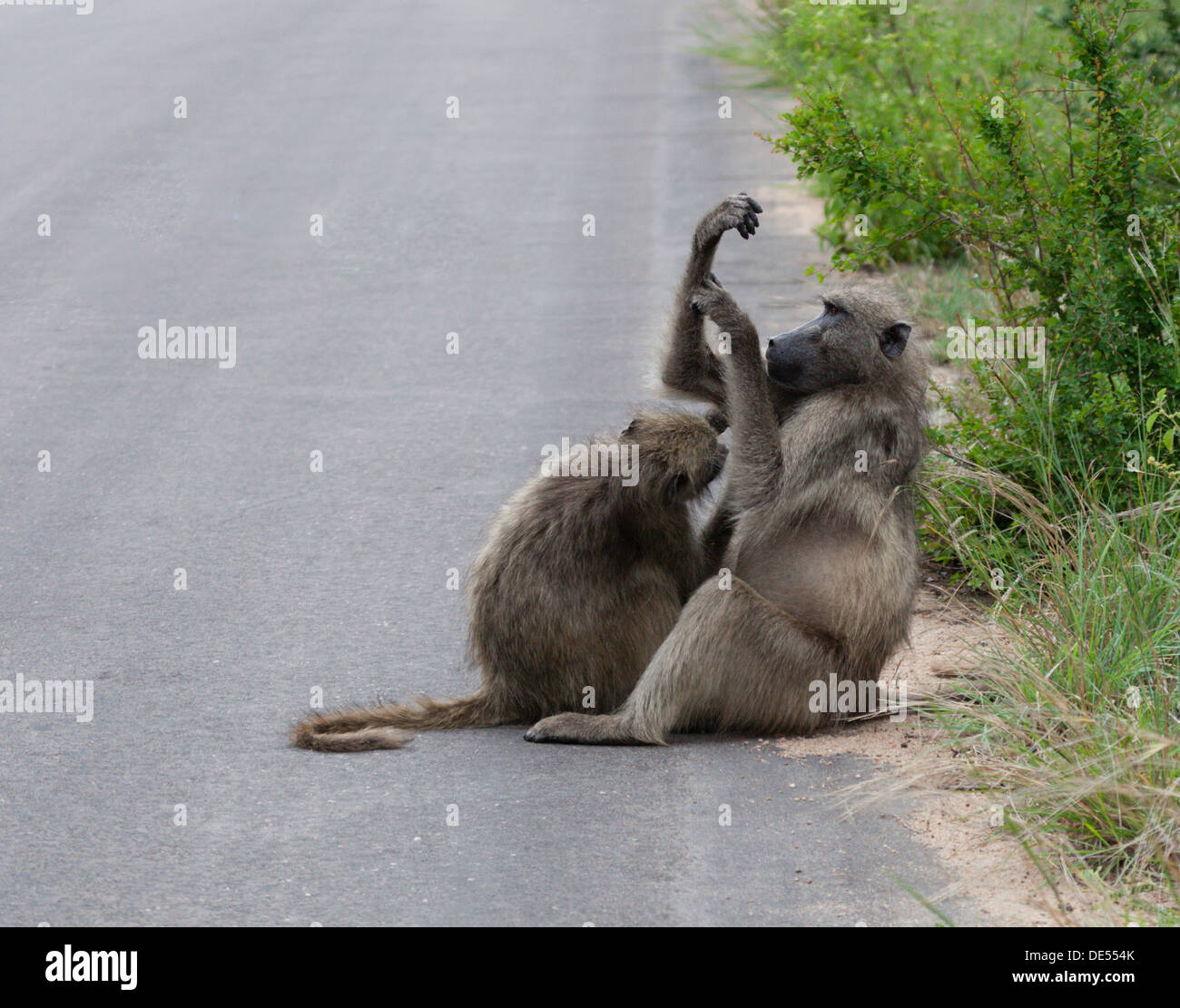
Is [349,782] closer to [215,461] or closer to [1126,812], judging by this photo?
[1126,812]

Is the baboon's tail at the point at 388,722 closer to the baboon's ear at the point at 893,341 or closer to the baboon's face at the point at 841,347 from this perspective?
the baboon's face at the point at 841,347

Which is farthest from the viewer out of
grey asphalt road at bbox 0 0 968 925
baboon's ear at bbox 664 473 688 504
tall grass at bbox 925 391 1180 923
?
baboon's ear at bbox 664 473 688 504

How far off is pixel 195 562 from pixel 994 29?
9.63 meters

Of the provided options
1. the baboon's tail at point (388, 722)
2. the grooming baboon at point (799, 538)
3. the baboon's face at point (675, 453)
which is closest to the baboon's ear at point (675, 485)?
the baboon's face at point (675, 453)

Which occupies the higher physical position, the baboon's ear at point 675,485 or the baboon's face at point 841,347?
the baboon's face at point 841,347

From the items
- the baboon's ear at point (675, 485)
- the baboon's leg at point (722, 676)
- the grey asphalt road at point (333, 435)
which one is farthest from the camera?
the baboon's ear at point (675, 485)

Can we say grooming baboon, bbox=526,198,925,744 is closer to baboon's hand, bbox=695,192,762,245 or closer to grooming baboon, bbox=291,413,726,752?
baboon's hand, bbox=695,192,762,245

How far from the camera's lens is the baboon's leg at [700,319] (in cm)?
530

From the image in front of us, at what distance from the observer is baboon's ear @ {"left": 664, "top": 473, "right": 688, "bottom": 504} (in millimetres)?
5270

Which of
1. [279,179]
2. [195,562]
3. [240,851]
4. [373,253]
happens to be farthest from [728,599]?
[279,179]

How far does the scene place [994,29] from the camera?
13875mm

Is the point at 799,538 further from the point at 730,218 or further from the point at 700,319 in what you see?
the point at 730,218

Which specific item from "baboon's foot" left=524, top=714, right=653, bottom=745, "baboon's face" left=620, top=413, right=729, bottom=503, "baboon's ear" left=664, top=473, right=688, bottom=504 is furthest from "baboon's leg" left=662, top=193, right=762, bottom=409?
"baboon's foot" left=524, top=714, right=653, bottom=745

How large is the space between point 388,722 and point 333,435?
3.24 m
